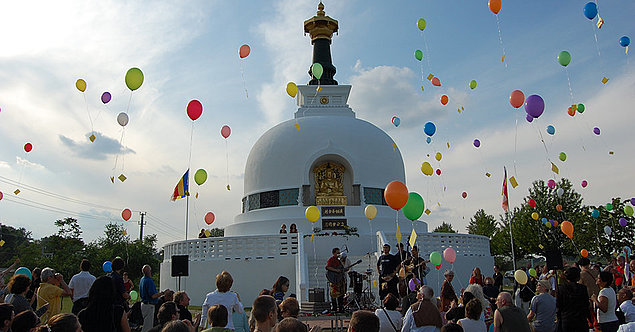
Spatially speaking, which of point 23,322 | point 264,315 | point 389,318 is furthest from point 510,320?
point 23,322

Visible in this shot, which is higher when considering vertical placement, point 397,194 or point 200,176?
point 200,176

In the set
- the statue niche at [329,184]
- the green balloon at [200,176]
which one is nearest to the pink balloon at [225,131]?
the green balloon at [200,176]

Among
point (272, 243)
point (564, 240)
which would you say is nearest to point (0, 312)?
point (272, 243)

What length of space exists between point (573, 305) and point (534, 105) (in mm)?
6172

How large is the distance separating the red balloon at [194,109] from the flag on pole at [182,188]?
4770mm

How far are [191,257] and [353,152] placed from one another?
9985 mm

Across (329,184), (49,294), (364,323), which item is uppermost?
(329,184)

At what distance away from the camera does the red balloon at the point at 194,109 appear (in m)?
12.9

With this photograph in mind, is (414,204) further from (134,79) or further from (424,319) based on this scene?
(134,79)

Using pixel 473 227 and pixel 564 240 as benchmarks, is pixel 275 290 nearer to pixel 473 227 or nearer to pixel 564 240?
pixel 564 240

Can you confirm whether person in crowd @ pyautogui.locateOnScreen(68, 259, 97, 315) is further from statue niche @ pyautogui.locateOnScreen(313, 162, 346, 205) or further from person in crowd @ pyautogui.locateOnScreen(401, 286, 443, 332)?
statue niche @ pyautogui.locateOnScreen(313, 162, 346, 205)

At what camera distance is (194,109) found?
12938 millimetres

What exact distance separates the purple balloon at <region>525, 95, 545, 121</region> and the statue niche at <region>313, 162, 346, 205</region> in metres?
13.2

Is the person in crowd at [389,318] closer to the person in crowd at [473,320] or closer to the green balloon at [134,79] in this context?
the person in crowd at [473,320]
